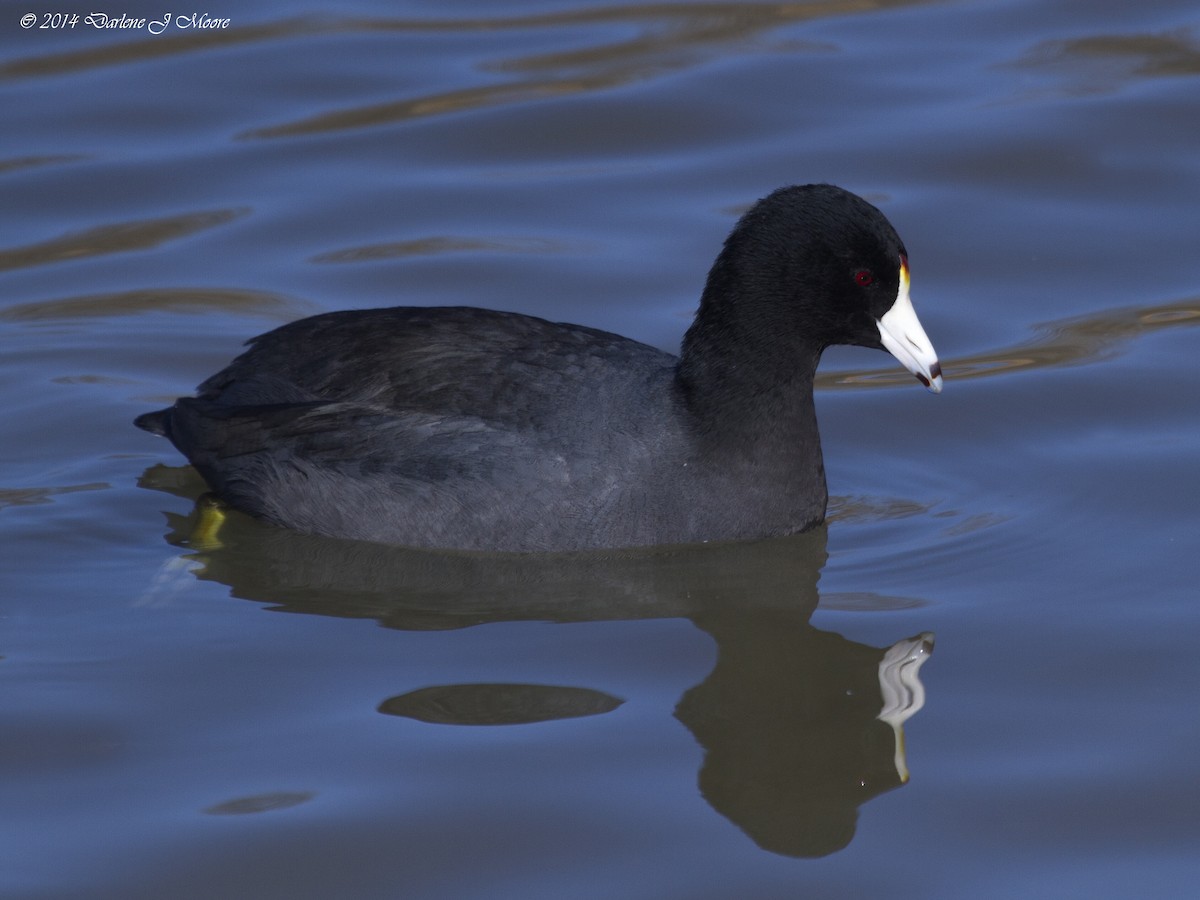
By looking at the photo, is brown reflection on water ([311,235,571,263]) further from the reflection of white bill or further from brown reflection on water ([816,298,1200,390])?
the reflection of white bill

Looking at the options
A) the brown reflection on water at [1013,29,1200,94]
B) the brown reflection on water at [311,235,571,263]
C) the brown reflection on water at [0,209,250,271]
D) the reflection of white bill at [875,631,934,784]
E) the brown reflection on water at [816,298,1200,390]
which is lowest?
the reflection of white bill at [875,631,934,784]

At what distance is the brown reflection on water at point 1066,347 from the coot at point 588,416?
4.59 feet

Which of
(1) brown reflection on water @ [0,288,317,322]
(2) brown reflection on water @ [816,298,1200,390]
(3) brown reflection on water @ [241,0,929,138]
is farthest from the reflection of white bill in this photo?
(3) brown reflection on water @ [241,0,929,138]

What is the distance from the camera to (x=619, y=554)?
19.4 feet

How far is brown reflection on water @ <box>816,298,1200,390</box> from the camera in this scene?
7406 millimetres

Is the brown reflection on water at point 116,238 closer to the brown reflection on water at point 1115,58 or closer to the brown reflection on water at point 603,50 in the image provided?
the brown reflection on water at point 603,50

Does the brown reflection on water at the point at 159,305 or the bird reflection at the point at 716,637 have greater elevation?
the brown reflection on water at the point at 159,305

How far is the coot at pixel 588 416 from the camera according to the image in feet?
19.1

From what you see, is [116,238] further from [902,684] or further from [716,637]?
[902,684]

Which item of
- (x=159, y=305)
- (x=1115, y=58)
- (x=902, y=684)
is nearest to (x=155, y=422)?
(x=159, y=305)

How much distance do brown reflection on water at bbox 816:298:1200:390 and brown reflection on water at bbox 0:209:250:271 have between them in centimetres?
309

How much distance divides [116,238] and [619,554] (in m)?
3.83

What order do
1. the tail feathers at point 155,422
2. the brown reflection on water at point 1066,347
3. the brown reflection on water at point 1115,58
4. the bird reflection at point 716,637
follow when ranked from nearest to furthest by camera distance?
the bird reflection at point 716,637
the tail feathers at point 155,422
the brown reflection on water at point 1066,347
the brown reflection on water at point 1115,58

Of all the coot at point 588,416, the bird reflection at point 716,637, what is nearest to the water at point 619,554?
the bird reflection at point 716,637
